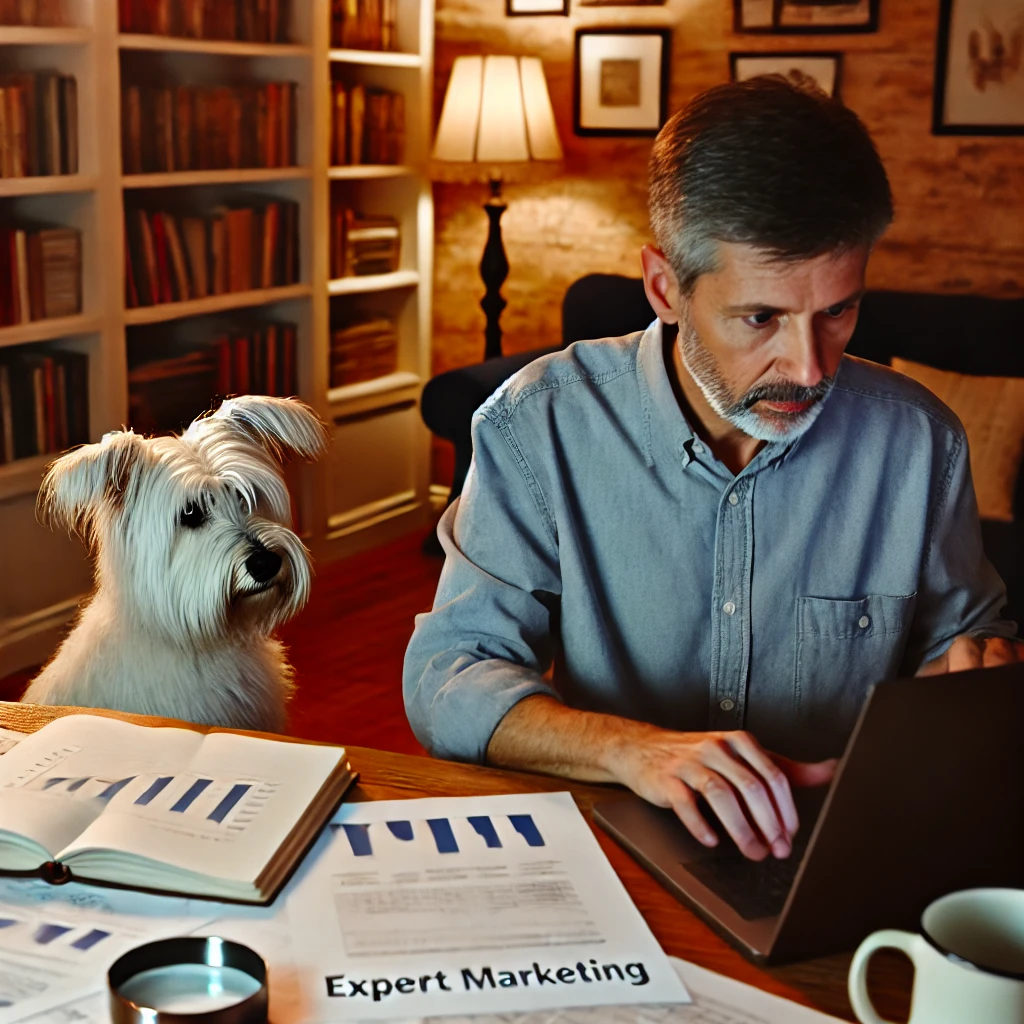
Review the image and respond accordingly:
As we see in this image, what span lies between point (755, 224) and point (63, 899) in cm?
82

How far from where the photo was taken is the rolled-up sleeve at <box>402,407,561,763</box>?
1.27 m

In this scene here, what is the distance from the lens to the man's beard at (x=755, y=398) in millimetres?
1312

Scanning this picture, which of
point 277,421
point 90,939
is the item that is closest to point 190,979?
point 90,939

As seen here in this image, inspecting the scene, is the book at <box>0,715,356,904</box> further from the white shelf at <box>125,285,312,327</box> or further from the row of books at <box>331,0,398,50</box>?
the row of books at <box>331,0,398,50</box>

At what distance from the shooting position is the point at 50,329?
331cm

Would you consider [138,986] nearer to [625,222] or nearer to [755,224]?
[755,224]

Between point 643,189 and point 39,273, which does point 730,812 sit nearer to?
point 39,273

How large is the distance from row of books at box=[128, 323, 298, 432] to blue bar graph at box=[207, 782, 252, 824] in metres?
2.79

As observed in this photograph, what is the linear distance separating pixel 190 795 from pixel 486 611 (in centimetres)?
40

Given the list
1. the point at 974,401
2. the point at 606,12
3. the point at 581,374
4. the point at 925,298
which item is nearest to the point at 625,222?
the point at 606,12

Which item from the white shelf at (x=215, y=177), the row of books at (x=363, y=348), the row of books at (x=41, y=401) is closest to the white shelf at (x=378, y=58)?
the white shelf at (x=215, y=177)

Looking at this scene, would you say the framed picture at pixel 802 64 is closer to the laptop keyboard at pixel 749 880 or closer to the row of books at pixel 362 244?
the row of books at pixel 362 244

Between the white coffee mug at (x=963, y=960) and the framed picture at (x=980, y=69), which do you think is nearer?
the white coffee mug at (x=963, y=960)

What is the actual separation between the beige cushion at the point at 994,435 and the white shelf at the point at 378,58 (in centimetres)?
216
